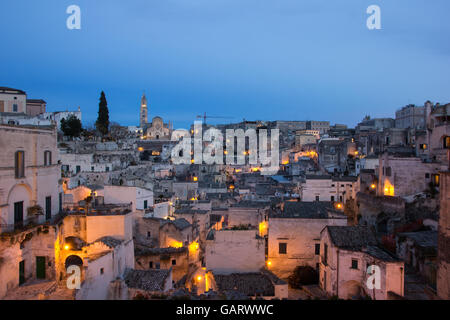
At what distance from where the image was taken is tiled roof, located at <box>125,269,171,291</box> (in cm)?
1375

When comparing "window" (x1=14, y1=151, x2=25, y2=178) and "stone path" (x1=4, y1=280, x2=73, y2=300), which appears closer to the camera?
"stone path" (x1=4, y1=280, x2=73, y2=300)

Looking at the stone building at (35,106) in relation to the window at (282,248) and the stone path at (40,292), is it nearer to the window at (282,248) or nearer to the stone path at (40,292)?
the stone path at (40,292)

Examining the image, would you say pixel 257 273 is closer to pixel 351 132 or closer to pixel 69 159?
pixel 69 159

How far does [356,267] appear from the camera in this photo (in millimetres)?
14852

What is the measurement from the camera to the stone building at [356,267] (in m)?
13.3

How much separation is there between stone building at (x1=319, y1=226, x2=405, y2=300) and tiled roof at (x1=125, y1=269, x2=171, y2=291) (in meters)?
7.40

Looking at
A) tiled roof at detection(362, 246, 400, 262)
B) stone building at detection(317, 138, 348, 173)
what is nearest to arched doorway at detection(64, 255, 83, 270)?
tiled roof at detection(362, 246, 400, 262)

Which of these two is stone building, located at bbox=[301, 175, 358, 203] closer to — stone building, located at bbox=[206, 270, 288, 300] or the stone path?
stone building, located at bbox=[206, 270, 288, 300]

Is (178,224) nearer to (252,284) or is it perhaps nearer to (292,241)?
(292,241)

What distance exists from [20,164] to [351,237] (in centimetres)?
1524

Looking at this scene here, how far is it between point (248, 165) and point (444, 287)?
136ft

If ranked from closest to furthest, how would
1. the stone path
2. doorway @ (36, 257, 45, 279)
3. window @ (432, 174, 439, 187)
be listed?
the stone path
doorway @ (36, 257, 45, 279)
window @ (432, 174, 439, 187)

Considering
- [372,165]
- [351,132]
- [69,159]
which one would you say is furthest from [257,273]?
[351,132]
